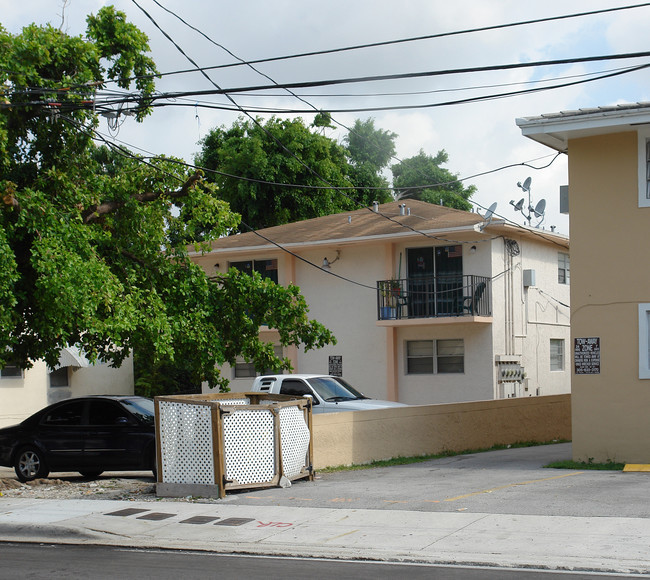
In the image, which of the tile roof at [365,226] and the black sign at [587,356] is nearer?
the black sign at [587,356]

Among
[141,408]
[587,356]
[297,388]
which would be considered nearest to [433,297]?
[297,388]

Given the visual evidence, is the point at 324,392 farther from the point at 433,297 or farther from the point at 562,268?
the point at 562,268

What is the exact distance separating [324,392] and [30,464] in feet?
20.3

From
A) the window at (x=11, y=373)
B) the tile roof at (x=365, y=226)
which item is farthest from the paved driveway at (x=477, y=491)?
the window at (x=11, y=373)

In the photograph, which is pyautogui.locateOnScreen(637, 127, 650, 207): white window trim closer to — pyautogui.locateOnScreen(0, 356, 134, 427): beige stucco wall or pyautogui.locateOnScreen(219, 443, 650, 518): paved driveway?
pyautogui.locateOnScreen(219, 443, 650, 518): paved driveway

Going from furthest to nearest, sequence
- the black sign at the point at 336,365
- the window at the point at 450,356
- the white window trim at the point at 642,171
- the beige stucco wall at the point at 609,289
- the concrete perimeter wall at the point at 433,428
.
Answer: the black sign at the point at 336,365
the window at the point at 450,356
the concrete perimeter wall at the point at 433,428
the white window trim at the point at 642,171
the beige stucco wall at the point at 609,289

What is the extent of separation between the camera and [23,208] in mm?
14102

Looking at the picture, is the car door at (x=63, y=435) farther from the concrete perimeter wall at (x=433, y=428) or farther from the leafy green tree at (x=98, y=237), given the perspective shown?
the concrete perimeter wall at (x=433, y=428)

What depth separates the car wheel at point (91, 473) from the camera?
1639 centimetres

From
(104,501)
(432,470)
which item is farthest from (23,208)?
(432,470)

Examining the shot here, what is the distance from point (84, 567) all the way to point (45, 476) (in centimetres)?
821

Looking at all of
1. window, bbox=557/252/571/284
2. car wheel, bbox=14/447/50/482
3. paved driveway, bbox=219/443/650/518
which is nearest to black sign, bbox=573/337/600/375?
paved driveway, bbox=219/443/650/518

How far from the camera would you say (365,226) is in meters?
29.5

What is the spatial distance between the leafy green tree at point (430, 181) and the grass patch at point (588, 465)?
31.1m
